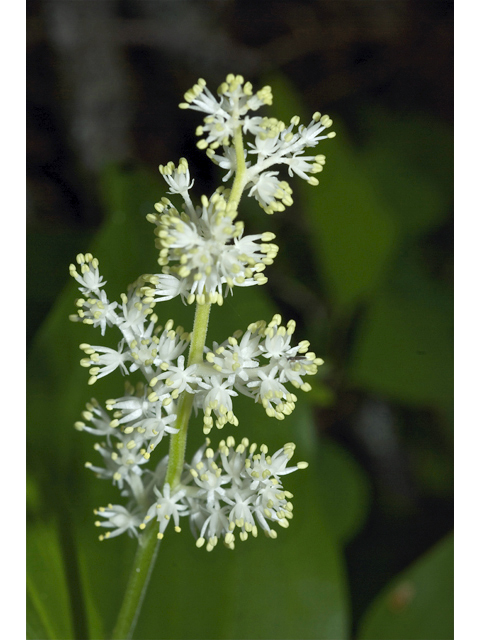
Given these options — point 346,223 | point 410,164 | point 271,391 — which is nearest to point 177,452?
point 271,391

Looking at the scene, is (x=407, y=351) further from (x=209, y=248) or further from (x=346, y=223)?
(x=209, y=248)

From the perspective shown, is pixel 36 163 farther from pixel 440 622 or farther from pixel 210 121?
pixel 440 622

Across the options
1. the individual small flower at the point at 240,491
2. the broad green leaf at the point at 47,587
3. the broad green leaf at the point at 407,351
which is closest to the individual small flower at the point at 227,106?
the individual small flower at the point at 240,491

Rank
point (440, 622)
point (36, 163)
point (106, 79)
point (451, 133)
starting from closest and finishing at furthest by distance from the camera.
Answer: point (440, 622)
point (36, 163)
point (106, 79)
point (451, 133)

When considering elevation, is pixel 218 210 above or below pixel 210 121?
below

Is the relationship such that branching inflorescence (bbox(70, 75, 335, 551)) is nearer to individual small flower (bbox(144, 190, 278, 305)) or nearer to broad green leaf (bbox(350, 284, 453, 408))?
individual small flower (bbox(144, 190, 278, 305))

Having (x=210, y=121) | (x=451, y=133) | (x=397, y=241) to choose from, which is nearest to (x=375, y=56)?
(x=451, y=133)

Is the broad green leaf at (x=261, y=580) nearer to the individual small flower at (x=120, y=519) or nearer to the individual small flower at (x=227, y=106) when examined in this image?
the individual small flower at (x=120, y=519)
